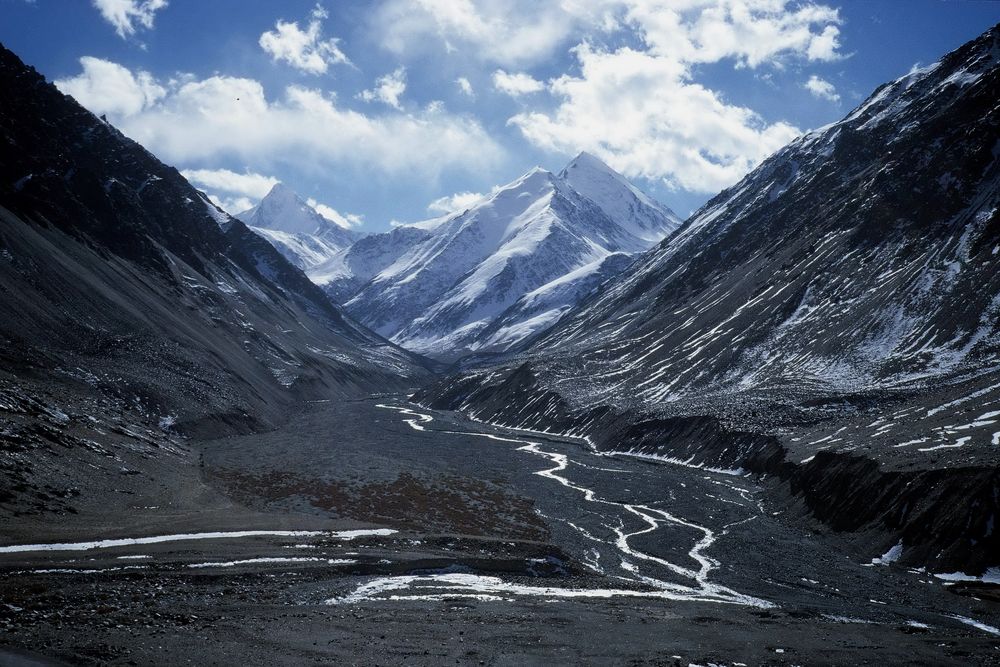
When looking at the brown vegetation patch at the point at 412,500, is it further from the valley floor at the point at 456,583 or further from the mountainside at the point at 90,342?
the mountainside at the point at 90,342

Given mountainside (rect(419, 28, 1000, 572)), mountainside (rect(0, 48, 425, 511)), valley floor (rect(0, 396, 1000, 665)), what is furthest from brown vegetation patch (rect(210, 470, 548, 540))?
mountainside (rect(419, 28, 1000, 572))

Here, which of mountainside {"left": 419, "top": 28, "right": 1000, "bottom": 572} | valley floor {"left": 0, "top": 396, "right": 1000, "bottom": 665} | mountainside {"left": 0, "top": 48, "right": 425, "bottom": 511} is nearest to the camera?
valley floor {"left": 0, "top": 396, "right": 1000, "bottom": 665}

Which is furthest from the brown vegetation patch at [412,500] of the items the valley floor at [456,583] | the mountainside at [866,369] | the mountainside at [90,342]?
the mountainside at [866,369]

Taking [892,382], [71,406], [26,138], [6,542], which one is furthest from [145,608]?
[26,138]

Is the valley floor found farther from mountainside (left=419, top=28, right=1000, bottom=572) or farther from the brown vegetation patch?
mountainside (left=419, top=28, right=1000, bottom=572)

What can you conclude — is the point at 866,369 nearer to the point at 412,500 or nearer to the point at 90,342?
the point at 412,500

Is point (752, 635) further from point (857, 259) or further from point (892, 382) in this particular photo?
point (857, 259)

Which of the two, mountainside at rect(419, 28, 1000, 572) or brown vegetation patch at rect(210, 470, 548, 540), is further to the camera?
brown vegetation patch at rect(210, 470, 548, 540)
